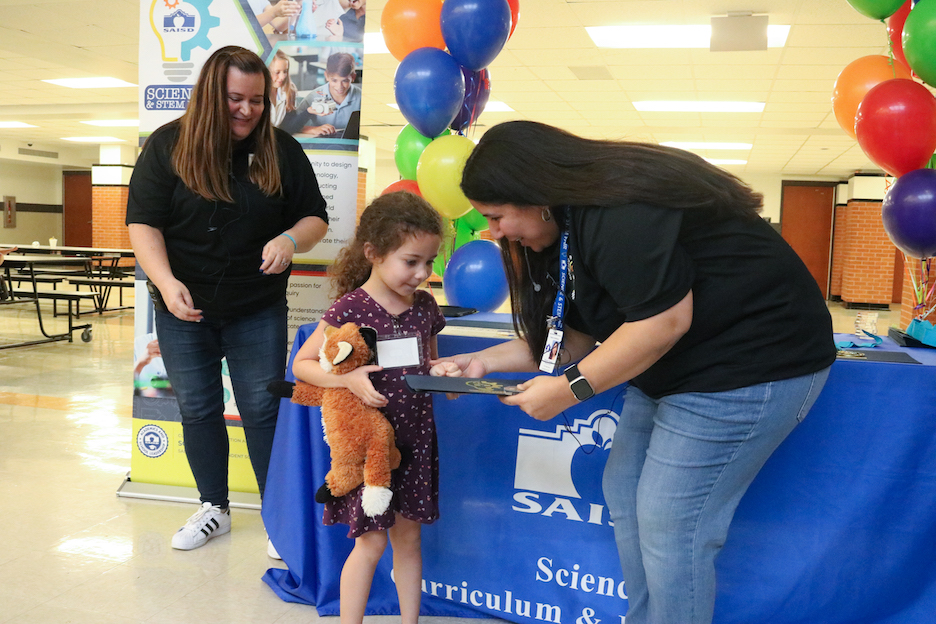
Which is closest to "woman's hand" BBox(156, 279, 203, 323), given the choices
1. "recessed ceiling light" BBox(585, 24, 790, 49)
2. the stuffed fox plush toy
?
the stuffed fox plush toy

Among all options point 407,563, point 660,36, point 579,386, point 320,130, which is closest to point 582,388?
point 579,386

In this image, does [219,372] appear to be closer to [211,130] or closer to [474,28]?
[211,130]

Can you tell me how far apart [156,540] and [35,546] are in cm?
35

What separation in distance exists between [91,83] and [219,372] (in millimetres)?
8719

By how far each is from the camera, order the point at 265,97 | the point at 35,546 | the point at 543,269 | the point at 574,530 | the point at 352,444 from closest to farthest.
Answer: the point at 543,269 < the point at 352,444 < the point at 574,530 < the point at 265,97 < the point at 35,546

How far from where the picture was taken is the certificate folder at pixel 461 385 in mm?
1261

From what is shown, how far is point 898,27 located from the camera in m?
2.36

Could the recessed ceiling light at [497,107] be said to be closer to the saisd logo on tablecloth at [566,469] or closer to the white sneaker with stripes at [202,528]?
the white sneaker with stripes at [202,528]

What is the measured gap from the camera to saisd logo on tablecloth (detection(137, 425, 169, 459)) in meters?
2.81

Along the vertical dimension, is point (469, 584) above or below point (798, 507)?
below

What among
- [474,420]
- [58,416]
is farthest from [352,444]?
[58,416]

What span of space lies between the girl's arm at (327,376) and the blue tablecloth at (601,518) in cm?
27

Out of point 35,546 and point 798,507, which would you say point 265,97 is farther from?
point 798,507

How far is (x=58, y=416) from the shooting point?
13.2 feet
